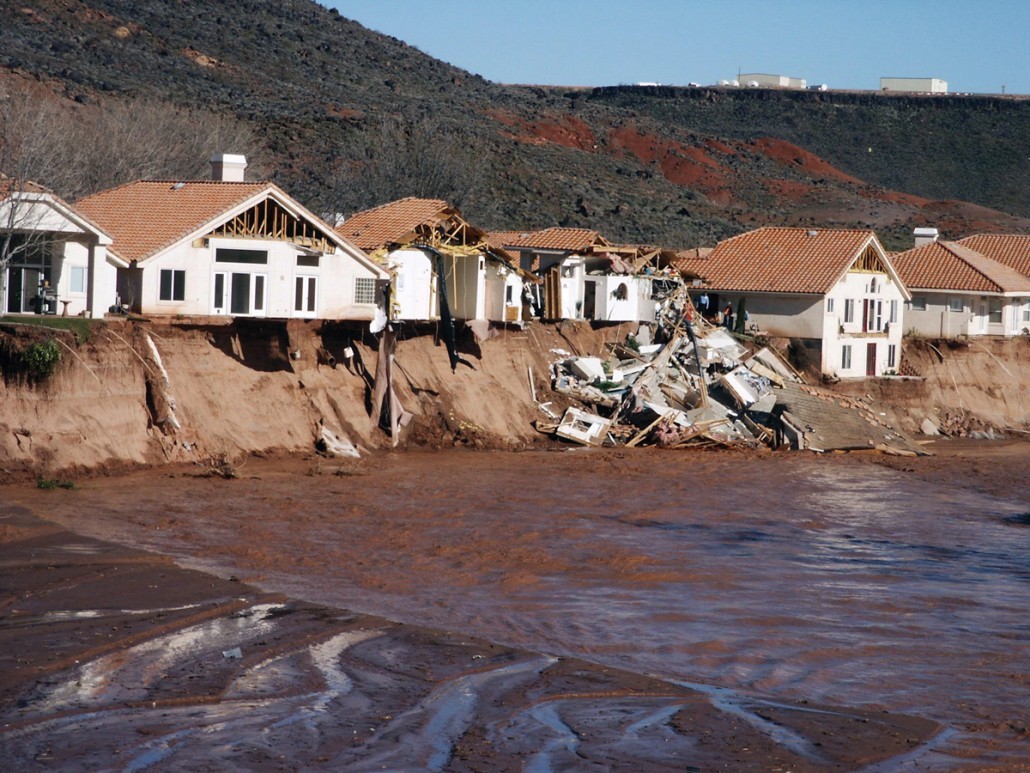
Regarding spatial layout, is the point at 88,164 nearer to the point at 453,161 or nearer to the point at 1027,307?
the point at 453,161

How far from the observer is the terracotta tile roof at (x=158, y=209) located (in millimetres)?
37562

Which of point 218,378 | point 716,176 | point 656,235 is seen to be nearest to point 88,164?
point 218,378

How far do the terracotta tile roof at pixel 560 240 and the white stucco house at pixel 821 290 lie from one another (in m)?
6.11

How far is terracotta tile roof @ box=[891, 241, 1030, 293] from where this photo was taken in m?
60.7

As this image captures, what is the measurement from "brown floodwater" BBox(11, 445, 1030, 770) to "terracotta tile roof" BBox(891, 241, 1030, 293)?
76.4ft

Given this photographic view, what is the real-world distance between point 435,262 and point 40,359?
16.6 metres

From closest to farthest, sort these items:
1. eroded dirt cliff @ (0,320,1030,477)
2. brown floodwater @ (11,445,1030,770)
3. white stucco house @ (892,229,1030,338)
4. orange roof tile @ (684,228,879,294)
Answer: brown floodwater @ (11,445,1030,770) < eroded dirt cliff @ (0,320,1030,477) < orange roof tile @ (684,228,879,294) < white stucco house @ (892,229,1030,338)

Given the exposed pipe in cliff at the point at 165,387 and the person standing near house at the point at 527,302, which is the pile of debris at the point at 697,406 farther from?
the exposed pipe in cliff at the point at 165,387

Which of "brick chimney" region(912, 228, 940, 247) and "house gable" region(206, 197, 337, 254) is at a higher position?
"brick chimney" region(912, 228, 940, 247)

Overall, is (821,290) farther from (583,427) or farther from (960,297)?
(583,427)

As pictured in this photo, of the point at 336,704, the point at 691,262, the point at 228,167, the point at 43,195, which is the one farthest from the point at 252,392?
the point at 691,262

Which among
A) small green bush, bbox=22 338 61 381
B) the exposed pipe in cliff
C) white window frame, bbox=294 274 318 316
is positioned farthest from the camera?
white window frame, bbox=294 274 318 316

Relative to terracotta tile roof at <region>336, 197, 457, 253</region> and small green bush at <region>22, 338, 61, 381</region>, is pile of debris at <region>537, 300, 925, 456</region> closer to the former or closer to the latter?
terracotta tile roof at <region>336, 197, 457, 253</region>

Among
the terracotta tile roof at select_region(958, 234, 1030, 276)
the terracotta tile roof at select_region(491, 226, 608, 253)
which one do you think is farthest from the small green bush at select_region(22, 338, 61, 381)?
the terracotta tile roof at select_region(958, 234, 1030, 276)
